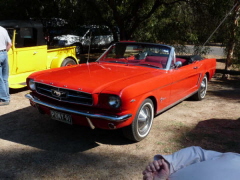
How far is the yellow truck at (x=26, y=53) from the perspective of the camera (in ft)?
20.9

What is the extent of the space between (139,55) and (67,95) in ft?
6.13

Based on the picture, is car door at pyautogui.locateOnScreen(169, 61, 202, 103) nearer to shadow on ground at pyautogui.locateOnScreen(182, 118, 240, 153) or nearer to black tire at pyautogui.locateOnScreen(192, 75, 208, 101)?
black tire at pyautogui.locateOnScreen(192, 75, 208, 101)

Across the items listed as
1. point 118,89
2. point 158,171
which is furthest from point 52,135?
point 158,171

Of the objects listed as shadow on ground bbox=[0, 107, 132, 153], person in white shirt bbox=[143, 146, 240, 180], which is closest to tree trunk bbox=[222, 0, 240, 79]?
shadow on ground bbox=[0, 107, 132, 153]

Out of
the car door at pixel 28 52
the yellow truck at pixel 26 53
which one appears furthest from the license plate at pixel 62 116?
the car door at pixel 28 52

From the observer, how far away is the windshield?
484 cm

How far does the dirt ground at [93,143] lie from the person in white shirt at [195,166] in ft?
5.01

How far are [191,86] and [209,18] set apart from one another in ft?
15.2

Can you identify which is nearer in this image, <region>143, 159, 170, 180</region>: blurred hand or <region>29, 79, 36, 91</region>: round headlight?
<region>143, 159, 170, 180</region>: blurred hand

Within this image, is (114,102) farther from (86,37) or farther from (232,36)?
(86,37)

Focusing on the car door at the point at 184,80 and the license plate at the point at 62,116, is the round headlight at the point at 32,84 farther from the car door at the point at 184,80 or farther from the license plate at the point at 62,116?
the car door at the point at 184,80

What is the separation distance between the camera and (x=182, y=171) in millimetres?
1510

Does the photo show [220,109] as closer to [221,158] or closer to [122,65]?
[122,65]

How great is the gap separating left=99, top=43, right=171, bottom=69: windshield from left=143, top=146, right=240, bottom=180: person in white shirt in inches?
122
